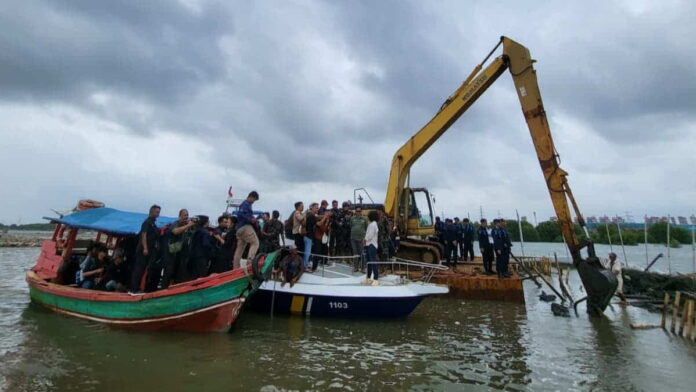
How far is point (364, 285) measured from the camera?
8992 mm

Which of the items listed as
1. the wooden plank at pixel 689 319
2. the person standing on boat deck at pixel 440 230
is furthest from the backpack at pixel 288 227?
the wooden plank at pixel 689 319

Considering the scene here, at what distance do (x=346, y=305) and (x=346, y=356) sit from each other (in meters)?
2.40

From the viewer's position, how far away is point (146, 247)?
307 inches

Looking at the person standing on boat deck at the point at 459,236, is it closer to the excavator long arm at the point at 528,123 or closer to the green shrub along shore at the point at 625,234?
the excavator long arm at the point at 528,123

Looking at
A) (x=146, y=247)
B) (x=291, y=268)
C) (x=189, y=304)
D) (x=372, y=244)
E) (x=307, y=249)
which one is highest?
(x=372, y=244)

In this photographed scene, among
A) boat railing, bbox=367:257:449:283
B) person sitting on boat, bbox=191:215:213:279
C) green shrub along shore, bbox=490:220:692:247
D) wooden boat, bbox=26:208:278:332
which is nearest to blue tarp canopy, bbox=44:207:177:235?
wooden boat, bbox=26:208:278:332

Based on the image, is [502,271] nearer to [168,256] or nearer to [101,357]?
[168,256]

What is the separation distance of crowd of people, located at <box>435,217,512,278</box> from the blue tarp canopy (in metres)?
9.82

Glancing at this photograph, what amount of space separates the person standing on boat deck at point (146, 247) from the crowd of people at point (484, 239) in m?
9.60

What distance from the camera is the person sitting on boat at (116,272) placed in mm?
9070

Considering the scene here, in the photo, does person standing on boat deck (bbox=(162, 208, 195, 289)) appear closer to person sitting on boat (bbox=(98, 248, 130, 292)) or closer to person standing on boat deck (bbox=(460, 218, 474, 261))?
person sitting on boat (bbox=(98, 248, 130, 292))

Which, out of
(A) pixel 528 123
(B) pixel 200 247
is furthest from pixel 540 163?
(B) pixel 200 247

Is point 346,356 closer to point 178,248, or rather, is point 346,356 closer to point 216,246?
point 178,248

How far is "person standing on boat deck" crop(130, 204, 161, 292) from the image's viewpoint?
7824 millimetres
